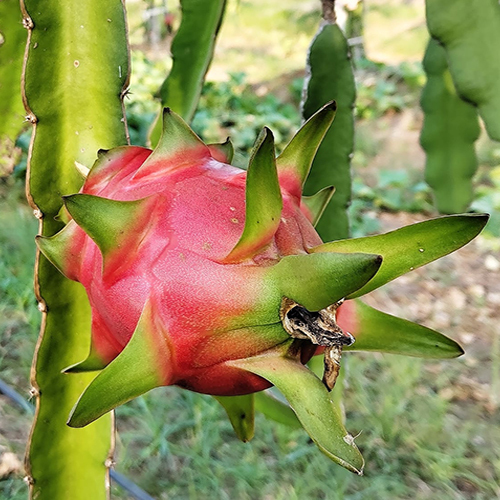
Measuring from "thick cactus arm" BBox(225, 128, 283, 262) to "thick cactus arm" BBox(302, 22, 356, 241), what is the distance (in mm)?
437

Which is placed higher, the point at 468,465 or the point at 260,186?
the point at 260,186

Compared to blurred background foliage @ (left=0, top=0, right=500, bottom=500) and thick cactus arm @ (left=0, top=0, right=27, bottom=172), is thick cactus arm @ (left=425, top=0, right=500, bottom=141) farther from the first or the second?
thick cactus arm @ (left=0, top=0, right=27, bottom=172)

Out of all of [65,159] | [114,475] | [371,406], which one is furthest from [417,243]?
[371,406]

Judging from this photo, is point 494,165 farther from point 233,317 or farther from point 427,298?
point 233,317

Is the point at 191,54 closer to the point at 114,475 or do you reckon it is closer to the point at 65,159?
the point at 65,159

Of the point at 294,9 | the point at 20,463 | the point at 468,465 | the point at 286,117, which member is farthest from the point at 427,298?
the point at 294,9

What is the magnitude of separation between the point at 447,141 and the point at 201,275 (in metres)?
0.73

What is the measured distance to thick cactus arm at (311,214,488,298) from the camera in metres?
0.32

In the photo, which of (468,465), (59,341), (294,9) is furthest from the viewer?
(294,9)

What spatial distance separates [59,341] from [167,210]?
0.68ft

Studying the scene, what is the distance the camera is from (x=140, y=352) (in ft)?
1.02

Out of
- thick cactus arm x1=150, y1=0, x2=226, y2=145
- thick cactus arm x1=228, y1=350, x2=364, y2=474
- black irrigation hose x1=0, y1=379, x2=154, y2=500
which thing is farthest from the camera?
black irrigation hose x1=0, y1=379, x2=154, y2=500

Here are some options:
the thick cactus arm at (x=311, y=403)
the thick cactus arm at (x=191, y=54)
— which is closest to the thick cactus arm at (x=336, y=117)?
the thick cactus arm at (x=191, y=54)

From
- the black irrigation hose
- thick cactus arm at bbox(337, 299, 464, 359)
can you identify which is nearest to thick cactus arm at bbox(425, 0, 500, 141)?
thick cactus arm at bbox(337, 299, 464, 359)
